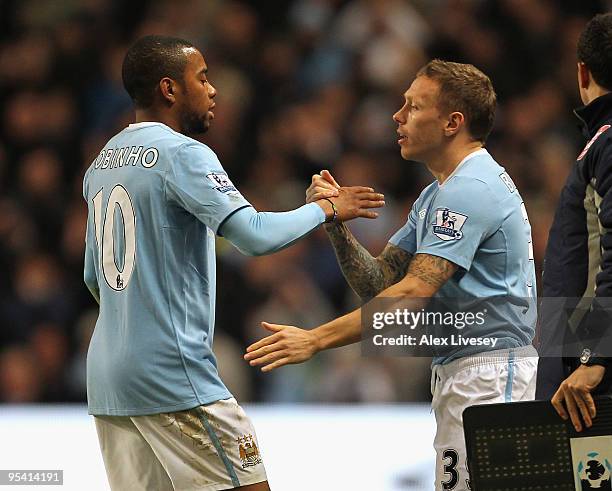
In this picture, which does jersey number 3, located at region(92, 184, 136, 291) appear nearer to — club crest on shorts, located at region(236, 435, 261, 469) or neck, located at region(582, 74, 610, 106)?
club crest on shorts, located at region(236, 435, 261, 469)

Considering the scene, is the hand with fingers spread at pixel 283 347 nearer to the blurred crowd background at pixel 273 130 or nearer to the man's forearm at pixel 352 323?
the man's forearm at pixel 352 323

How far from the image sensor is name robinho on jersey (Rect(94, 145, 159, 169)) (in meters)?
3.55

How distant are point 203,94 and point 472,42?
5.50m

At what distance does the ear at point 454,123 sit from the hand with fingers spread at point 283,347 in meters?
0.92

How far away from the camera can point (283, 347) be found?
140 inches

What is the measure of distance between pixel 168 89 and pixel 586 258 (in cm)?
143

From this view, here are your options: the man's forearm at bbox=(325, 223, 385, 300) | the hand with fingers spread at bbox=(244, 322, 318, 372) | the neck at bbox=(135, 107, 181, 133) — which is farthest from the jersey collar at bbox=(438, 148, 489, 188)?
the neck at bbox=(135, 107, 181, 133)

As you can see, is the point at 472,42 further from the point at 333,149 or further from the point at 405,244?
the point at 405,244

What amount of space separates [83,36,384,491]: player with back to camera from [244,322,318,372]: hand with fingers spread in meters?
0.18

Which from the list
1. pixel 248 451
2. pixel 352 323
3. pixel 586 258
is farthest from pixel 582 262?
pixel 248 451

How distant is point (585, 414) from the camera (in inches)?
134

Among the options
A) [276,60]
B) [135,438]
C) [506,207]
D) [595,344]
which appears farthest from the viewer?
[276,60]

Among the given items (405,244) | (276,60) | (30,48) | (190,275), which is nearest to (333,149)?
(276,60)

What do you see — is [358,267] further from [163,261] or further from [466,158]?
[163,261]
